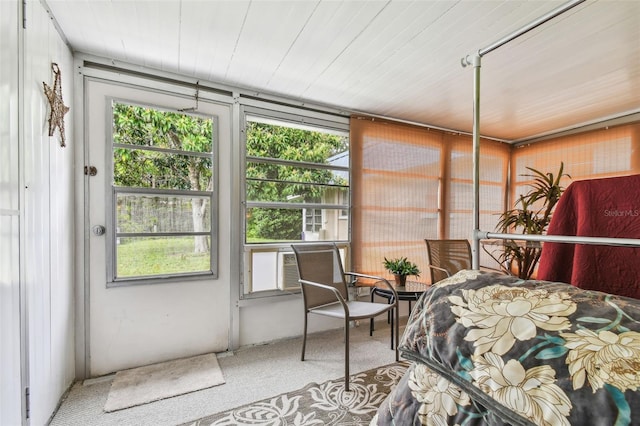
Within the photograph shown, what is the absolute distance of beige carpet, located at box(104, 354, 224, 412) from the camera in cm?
185

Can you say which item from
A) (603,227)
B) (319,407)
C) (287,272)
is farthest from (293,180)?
(603,227)

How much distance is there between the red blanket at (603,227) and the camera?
0.83m

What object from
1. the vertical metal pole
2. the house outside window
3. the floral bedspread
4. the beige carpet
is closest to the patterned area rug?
the beige carpet

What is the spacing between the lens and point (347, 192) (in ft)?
10.3

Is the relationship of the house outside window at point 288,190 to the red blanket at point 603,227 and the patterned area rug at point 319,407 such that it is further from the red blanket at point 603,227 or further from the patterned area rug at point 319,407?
the red blanket at point 603,227

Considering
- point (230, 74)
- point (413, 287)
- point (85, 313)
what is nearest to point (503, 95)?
point (413, 287)

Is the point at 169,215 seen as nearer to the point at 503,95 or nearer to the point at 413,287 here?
the point at 413,287

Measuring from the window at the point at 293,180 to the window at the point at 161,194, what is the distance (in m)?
0.39

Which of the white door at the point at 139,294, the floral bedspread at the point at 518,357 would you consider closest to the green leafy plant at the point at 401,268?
the white door at the point at 139,294

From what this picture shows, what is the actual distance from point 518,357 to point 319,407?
1596mm

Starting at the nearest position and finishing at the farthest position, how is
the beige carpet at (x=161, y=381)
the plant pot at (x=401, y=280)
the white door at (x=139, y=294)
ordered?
1. the beige carpet at (x=161, y=381)
2. the white door at (x=139, y=294)
3. the plant pot at (x=401, y=280)

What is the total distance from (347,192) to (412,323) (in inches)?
93.9

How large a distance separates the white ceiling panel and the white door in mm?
292

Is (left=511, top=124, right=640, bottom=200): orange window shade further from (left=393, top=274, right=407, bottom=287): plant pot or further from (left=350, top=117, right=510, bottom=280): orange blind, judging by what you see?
(left=393, top=274, right=407, bottom=287): plant pot
